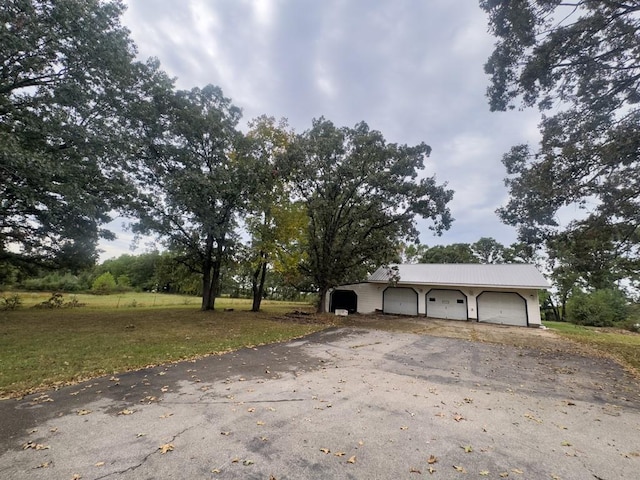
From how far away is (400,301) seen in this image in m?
21.2

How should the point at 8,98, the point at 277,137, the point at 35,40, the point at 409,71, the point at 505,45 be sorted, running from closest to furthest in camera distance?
the point at 505,45 → the point at 35,40 → the point at 8,98 → the point at 409,71 → the point at 277,137

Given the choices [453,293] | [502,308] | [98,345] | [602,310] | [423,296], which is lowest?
[98,345]

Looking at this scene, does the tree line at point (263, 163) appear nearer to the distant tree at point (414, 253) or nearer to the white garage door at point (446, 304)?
the white garage door at point (446, 304)

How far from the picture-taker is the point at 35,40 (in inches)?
332

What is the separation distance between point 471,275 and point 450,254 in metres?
23.7

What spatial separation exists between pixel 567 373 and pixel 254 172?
45.0 ft

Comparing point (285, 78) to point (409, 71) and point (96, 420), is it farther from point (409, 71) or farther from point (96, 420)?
point (96, 420)

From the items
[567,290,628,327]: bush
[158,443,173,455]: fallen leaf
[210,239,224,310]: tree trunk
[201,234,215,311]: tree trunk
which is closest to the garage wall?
[210,239,224,310]: tree trunk

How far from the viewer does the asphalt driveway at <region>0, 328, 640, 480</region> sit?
2695mm

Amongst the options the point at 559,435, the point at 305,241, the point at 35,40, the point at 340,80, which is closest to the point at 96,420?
the point at 559,435

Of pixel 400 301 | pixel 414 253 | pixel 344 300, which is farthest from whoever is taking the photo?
pixel 414 253

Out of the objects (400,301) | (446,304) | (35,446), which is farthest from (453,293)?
(35,446)

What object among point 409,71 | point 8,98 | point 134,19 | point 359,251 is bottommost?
point 359,251

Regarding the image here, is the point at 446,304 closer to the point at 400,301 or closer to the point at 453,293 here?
the point at 453,293
